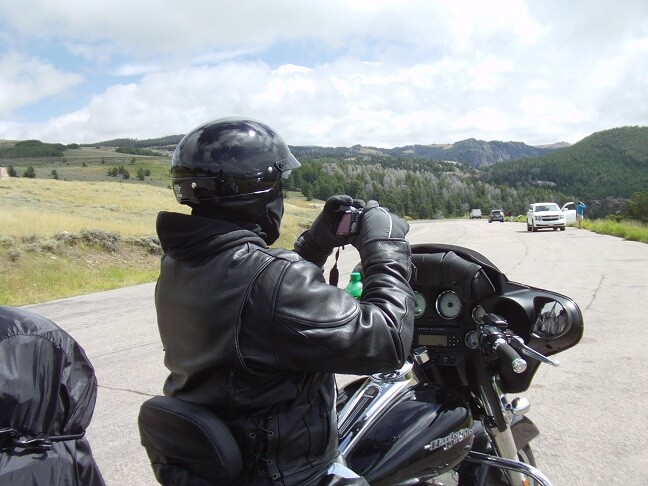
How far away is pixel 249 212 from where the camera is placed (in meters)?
2.07

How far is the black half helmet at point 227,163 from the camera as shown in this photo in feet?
6.67

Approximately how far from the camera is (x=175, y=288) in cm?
197

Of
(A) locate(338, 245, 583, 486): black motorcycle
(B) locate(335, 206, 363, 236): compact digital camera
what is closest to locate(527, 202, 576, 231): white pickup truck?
(A) locate(338, 245, 583, 486): black motorcycle

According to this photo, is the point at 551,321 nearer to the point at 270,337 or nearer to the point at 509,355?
the point at 509,355

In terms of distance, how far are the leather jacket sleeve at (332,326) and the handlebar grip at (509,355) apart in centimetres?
55

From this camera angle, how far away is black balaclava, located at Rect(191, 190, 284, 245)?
205cm

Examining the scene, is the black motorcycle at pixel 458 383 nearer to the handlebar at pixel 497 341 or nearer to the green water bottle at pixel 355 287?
the handlebar at pixel 497 341

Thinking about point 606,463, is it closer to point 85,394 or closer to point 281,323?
point 281,323

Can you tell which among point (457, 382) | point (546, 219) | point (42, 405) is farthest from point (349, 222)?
point (546, 219)

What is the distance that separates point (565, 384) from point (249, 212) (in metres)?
4.82

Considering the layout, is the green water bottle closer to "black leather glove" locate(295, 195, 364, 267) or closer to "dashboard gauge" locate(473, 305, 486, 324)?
"black leather glove" locate(295, 195, 364, 267)

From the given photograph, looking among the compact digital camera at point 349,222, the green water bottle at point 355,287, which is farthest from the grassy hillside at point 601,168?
the compact digital camera at point 349,222

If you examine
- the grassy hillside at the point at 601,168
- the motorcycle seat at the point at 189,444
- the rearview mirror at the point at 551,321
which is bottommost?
the grassy hillside at the point at 601,168

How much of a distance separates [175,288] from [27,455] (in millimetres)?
639
